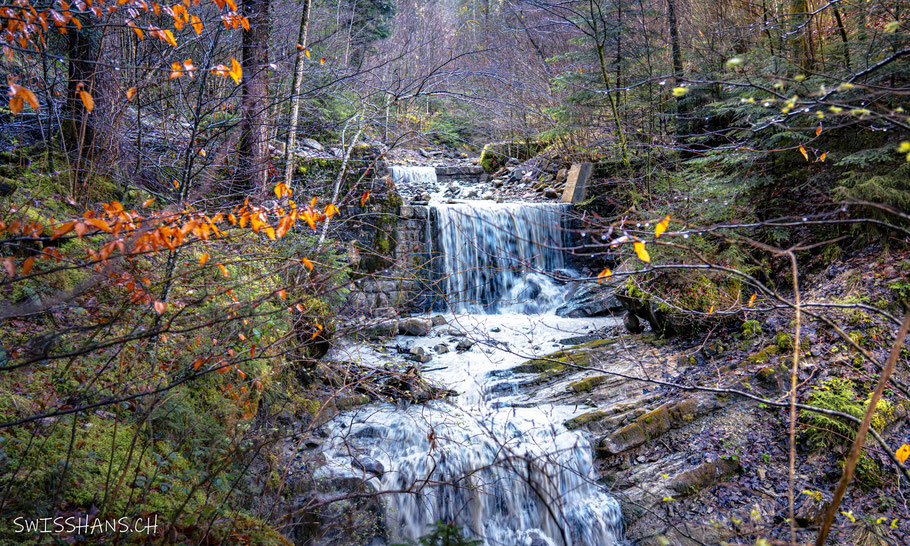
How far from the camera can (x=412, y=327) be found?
845cm

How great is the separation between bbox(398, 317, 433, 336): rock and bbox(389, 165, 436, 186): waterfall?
17.5ft

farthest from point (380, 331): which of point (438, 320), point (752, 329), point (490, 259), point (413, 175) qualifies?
point (413, 175)

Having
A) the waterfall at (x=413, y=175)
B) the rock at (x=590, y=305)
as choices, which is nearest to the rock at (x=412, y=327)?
the rock at (x=590, y=305)

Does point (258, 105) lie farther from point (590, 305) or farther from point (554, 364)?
point (590, 305)

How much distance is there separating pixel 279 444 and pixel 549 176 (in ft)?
32.7

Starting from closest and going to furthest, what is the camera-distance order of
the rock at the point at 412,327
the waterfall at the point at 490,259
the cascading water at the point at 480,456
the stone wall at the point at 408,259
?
the cascading water at the point at 480,456 < the rock at the point at 412,327 < the stone wall at the point at 408,259 < the waterfall at the point at 490,259

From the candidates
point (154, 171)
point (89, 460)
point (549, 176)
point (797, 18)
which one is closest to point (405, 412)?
point (89, 460)

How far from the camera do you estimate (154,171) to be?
5.63 meters

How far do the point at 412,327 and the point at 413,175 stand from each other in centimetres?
650

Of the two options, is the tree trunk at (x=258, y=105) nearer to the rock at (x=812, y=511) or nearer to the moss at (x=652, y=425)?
the moss at (x=652, y=425)

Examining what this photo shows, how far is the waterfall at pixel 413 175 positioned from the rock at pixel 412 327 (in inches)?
209

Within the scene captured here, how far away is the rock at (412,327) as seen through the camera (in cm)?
845

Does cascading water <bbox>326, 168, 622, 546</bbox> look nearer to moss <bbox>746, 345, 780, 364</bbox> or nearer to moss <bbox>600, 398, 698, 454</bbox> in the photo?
moss <bbox>600, 398, 698, 454</bbox>

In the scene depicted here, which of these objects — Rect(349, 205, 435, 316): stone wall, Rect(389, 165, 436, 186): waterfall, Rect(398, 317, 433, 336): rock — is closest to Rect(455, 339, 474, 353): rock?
Rect(398, 317, 433, 336): rock
